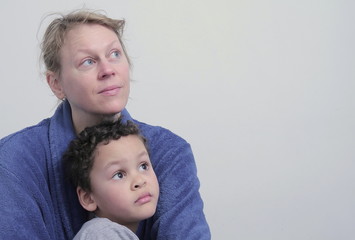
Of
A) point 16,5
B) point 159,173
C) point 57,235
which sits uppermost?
point 16,5

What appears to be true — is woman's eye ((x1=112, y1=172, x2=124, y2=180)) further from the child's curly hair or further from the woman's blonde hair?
the woman's blonde hair

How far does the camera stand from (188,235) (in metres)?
1.23

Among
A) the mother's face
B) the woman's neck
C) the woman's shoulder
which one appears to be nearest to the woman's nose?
the mother's face

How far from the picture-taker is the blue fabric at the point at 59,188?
1156 millimetres

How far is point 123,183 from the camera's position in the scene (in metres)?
1.20

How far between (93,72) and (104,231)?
1.18 feet

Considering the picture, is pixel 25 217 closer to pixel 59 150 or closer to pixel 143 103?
pixel 59 150

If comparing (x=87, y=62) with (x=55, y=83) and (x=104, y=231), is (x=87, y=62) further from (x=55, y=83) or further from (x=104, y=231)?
(x=104, y=231)

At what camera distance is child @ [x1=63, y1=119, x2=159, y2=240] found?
Answer: 3.91ft

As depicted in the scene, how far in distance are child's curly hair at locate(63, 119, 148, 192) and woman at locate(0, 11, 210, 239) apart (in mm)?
26

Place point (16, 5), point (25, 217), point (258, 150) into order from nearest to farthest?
point (25, 217) < point (16, 5) < point (258, 150)

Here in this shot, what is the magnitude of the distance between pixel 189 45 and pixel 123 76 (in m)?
0.80

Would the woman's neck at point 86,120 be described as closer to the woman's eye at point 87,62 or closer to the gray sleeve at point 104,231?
the woman's eye at point 87,62

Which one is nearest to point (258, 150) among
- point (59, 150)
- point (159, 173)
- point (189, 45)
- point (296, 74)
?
point (296, 74)
